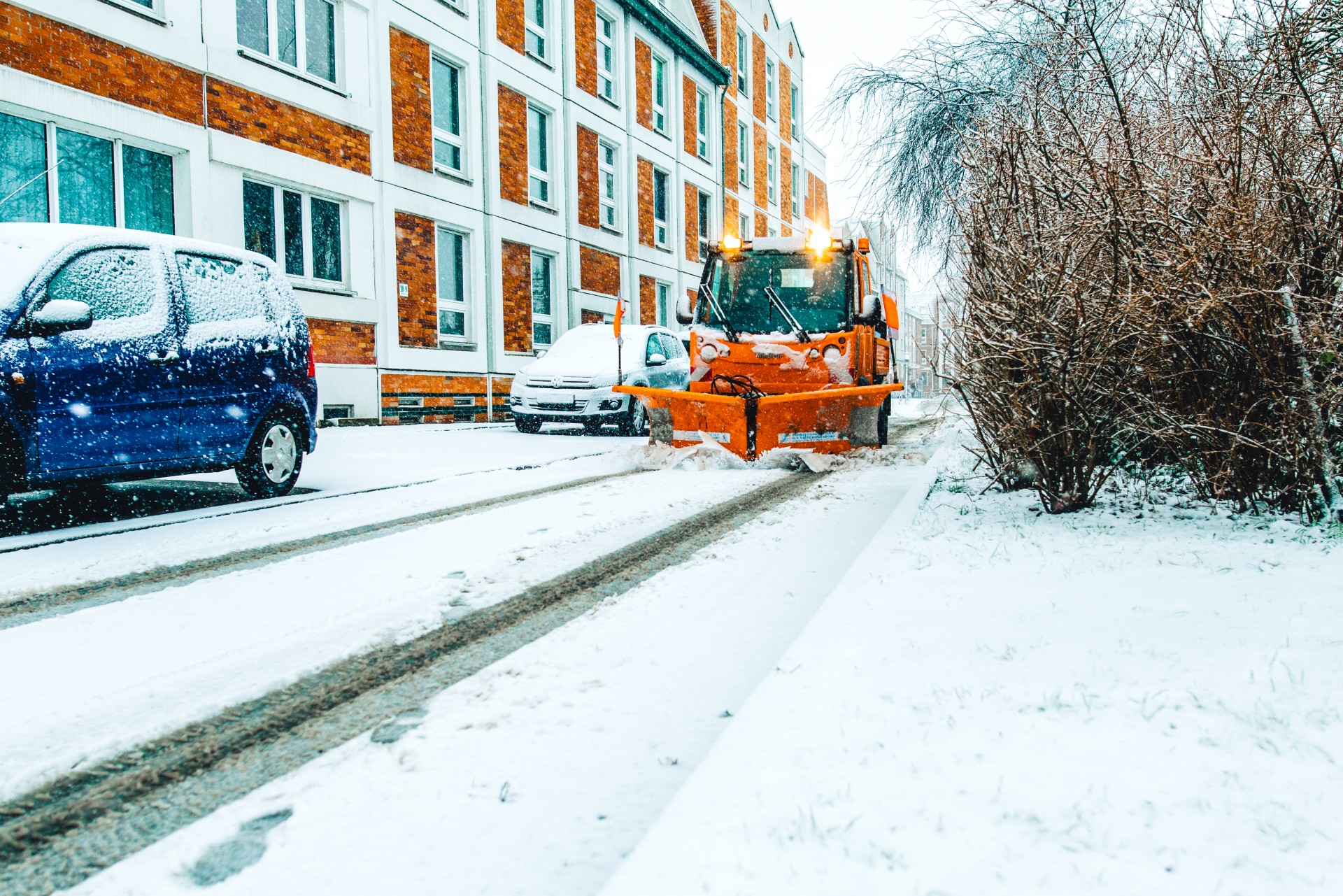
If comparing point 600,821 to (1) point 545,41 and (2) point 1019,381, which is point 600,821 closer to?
(2) point 1019,381

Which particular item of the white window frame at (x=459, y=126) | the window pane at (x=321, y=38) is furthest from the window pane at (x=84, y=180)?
the white window frame at (x=459, y=126)

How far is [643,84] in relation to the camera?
1026 inches

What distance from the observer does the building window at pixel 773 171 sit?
36875 millimetres

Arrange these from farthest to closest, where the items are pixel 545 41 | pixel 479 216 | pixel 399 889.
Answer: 1. pixel 545 41
2. pixel 479 216
3. pixel 399 889

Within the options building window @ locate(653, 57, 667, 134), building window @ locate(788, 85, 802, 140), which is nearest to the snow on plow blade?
building window @ locate(653, 57, 667, 134)

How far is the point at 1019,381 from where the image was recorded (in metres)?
5.40

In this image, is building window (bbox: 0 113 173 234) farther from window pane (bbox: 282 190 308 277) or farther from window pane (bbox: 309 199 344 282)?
window pane (bbox: 309 199 344 282)

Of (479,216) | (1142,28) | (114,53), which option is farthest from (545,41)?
(1142,28)

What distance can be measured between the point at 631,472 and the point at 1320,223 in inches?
230

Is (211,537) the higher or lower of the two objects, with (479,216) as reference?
lower

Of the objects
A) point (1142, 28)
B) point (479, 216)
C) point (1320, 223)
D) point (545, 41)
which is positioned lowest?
point (1320, 223)

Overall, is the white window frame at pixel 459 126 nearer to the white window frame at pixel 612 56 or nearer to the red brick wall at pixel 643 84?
the white window frame at pixel 612 56

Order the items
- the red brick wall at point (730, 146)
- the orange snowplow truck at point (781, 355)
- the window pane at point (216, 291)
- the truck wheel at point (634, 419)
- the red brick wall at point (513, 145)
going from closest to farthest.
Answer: the window pane at point (216, 291) → the orange snowplow truck at point (781, 355) → the truck wheel at point (634, 419) → the red brick wall at point (513, 145) → the red brick wall at point (730, 146)

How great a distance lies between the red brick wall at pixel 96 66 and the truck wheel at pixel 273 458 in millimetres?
6811
